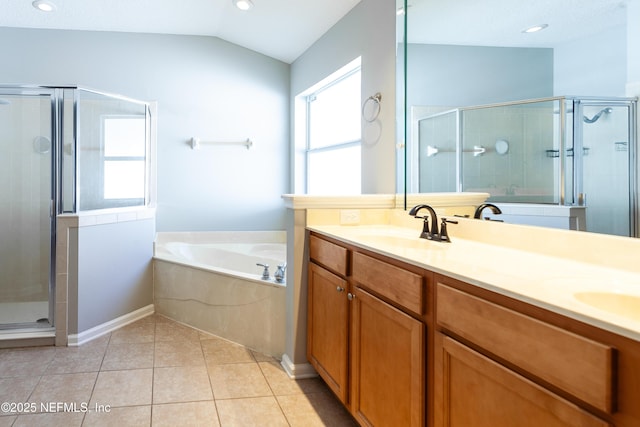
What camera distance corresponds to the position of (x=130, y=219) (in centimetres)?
347

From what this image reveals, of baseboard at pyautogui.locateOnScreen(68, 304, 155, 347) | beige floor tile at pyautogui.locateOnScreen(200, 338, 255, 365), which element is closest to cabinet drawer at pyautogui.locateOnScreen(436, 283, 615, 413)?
beige floor tile at pyautogui.locateOnScreen(200, 338, 255, 365)

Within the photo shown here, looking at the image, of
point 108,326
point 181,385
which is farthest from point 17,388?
point 108,326

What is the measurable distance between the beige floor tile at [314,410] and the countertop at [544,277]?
2.76 feet

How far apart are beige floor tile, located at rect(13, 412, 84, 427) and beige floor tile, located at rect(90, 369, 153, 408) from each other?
11cm

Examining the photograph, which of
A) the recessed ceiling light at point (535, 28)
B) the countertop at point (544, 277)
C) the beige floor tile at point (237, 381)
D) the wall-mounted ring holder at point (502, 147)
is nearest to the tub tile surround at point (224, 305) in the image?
the beige floor tile at point (237, 381)

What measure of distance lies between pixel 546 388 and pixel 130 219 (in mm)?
3242

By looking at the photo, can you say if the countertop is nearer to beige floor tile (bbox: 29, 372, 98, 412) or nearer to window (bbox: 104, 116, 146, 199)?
beige floor tile (bbox: 29, 372, 98, 412)

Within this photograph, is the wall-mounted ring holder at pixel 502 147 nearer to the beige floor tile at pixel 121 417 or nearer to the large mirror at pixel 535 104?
the large mirror at pixel 535 104

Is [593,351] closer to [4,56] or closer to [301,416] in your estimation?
[301,416]

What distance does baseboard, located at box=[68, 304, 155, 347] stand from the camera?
9.71 feet

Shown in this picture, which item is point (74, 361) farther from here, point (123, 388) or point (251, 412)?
point (251, 412)

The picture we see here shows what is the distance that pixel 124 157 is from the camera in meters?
3.50

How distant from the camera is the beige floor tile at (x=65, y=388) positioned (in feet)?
7.16

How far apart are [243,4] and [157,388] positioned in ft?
9.09
